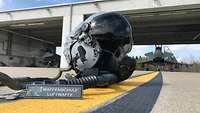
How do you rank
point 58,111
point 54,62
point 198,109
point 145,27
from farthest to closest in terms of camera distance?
point 54,62
point 145,27
point 198,109
point 58,111

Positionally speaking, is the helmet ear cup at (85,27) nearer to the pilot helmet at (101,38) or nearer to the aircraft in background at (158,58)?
the pilot helmet at (101,38)

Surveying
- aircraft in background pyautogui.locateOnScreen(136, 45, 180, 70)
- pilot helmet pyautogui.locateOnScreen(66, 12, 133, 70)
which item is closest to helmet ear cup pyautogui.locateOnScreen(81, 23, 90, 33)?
pilot helmet pyautogui.locateOnScreen(66, 12, 133, 70)

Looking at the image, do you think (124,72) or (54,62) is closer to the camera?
(124,72)

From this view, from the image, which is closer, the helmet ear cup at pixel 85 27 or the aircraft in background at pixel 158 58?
the helmet ear cup at pixel 85 27

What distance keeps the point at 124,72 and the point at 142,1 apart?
66.8ft

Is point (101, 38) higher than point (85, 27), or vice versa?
point (85, 27)

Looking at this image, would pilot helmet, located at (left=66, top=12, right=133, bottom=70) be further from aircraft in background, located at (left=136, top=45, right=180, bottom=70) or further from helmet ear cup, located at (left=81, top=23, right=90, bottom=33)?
aircraft in background, located at (left=136, top=45, right=180, bottom=70)

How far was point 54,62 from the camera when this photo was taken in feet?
169

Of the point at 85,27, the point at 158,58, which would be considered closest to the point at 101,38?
the point at 85,27

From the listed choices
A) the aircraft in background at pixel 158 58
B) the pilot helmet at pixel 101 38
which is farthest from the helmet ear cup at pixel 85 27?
the aircraft in background at pixel 158 58

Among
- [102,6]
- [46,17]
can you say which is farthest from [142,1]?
[46,17]

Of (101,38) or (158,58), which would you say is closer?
(101,38)

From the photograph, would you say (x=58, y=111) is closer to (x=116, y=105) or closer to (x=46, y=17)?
(x=116, y=105)

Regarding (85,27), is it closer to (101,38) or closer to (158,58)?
(101,38)
